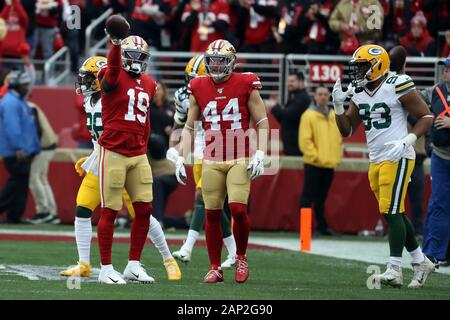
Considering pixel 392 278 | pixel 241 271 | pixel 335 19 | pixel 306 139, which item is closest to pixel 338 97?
pixel 392 278

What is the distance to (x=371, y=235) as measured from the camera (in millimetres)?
A: 16609

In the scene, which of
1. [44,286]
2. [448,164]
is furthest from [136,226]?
[448,164]

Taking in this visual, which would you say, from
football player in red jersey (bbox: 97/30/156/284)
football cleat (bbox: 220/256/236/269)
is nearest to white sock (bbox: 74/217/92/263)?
football player in red jersey (bbox: 97/30/156/284)

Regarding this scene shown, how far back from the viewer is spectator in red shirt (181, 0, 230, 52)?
1797cm

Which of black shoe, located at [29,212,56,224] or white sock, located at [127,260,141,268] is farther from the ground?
white sock, located at [127,260,141,268]

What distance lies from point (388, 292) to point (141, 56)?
2.66m

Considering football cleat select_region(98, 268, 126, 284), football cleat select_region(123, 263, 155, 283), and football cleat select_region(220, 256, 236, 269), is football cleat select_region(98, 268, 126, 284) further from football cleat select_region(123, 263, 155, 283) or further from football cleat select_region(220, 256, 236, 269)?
football cleat select_region(220, 256, 236, 269)

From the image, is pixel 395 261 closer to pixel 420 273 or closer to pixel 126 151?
pixel 420 273

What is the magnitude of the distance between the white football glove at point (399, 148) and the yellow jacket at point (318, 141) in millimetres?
6428

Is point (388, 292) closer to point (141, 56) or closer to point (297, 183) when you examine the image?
point (141, 56)

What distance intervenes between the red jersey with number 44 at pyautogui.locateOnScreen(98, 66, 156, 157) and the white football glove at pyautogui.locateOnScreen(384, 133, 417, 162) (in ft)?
6.50

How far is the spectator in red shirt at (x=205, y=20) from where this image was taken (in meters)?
18.0

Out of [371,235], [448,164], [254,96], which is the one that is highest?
[254,96]

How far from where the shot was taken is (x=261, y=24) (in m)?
18.5
